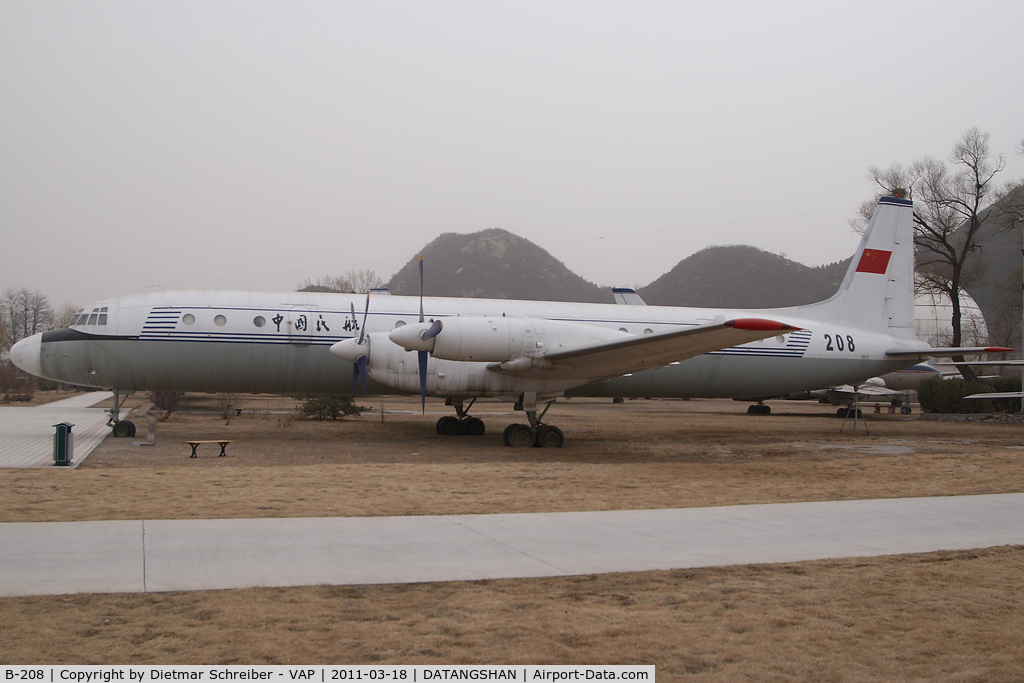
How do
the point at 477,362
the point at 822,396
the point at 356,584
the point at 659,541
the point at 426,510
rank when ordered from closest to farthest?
1. the point at 356,584
2. the point at 659,541
3. the point at 426,510
4. the point at 477,362
5. the point at 822,396

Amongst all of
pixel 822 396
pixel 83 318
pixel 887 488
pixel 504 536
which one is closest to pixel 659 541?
pixel 504 536

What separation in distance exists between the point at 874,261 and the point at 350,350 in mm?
16660

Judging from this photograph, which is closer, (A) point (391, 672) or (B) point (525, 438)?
(A) point (391, 672)

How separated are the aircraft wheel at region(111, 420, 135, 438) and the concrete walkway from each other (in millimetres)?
11436

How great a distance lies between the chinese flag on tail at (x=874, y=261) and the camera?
23.8 m

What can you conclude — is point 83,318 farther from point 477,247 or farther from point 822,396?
point 477,247

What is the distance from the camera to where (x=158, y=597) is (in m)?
5.53

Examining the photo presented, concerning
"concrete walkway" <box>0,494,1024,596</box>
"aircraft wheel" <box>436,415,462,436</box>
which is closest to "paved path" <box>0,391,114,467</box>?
"concrete walkway" <box>0,494,1024,596</box>

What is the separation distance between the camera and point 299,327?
61.7 ft

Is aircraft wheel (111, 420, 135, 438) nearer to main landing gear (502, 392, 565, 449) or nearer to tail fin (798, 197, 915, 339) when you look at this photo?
main landing gear (502, 392, 565, 449)

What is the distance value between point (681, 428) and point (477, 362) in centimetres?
1188

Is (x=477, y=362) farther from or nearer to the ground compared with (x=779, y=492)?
farther from the ground

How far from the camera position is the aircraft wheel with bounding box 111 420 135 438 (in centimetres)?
1838

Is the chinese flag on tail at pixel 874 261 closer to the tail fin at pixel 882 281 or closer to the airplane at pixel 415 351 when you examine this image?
the tail fin at pixel 882 281
